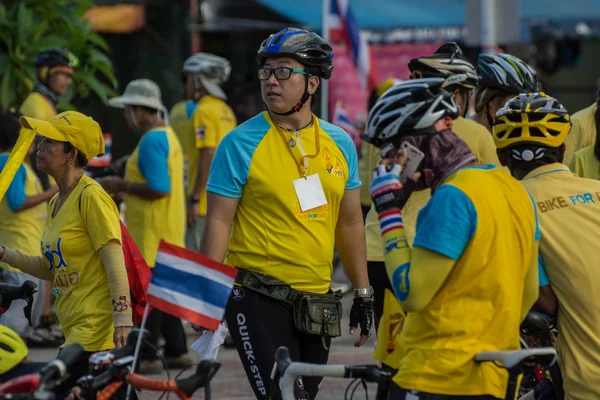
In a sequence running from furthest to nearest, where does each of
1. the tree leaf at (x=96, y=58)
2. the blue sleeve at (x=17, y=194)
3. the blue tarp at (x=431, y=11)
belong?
the blue tarp at (x=431, y=11)
the tree leaf at (x=96, y=58)
the blue sleeve at (x=17, y=194)

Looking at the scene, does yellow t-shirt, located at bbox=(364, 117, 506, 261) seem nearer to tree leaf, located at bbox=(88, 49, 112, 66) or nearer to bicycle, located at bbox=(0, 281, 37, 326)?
bicycle, located at bbox=(0, 281, 37, 326)

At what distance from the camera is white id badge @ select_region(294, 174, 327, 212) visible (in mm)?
5277

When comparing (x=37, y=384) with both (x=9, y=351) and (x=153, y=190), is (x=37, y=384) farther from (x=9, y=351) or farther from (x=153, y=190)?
(x=153, y=190)

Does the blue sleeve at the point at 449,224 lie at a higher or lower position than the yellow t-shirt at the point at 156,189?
higher

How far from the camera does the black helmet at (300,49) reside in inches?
213

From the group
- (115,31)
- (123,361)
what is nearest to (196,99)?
(115,31)

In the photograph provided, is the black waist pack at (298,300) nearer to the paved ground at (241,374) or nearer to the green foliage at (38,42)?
the paved ground at (241,374)

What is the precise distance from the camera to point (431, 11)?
19.9 metres

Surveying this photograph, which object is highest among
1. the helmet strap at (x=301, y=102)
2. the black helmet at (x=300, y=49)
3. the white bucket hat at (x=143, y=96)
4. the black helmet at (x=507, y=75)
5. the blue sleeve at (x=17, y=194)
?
the black helmet at (x=300, y=49)

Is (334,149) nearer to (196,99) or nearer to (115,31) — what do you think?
(196,99)

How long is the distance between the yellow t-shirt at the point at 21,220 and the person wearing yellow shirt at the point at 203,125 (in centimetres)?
147

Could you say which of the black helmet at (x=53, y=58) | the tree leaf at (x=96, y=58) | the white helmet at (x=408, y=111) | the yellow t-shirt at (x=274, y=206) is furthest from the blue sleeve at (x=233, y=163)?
the tree leaf at (x=96, y=58)

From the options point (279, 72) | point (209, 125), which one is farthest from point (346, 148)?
point (209, 125)

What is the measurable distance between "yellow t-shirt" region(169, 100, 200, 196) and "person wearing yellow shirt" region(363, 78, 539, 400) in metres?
6.42
